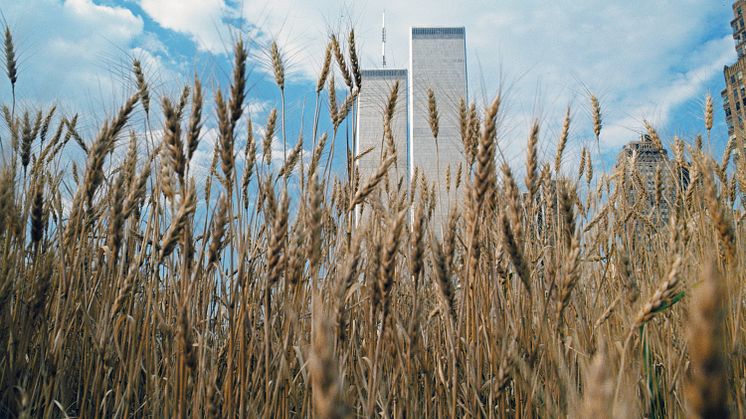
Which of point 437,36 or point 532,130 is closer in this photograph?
point 532,130

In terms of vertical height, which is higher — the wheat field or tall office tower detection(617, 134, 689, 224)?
tall office tower detection(617, 134, 689, 224)

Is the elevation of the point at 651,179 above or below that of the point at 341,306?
above

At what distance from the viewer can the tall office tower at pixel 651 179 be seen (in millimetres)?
3510

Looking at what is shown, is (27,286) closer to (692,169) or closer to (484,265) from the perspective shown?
(484,265)

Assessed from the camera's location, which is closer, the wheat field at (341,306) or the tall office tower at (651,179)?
the wheat field at (341,306)

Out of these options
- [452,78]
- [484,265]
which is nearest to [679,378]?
[484,265]

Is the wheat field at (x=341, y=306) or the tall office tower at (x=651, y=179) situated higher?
the tall office tower at (x=651, y=179)

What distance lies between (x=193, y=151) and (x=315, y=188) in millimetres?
490

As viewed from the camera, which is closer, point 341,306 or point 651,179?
point 341,306

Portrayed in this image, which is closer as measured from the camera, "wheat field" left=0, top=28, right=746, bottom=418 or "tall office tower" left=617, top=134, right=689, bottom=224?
"wheat field" left=0, top=28, right=746, bottom=418

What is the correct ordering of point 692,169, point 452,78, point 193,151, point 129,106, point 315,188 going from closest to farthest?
point 315,188 → point 193,151 → point 129,106 → point 692,169 → point 452,78

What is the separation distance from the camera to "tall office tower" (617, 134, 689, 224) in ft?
11.5

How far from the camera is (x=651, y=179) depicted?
387 centimetres

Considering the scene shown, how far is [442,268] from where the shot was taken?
4.08 ft
